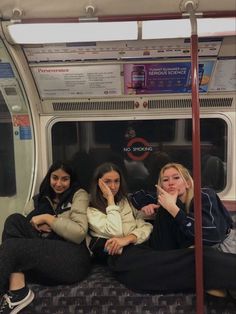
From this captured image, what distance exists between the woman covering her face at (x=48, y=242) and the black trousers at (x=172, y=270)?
36cm

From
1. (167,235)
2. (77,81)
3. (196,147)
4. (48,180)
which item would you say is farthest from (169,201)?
(77,81)

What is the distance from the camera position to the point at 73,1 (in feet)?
7.66

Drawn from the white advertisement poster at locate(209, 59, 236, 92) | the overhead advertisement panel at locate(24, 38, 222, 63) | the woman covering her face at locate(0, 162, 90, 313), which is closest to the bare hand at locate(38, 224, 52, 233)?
the woman covering her face at locate(0, 162, 90, 313)

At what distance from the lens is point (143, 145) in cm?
382

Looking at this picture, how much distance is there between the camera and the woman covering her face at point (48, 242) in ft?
8.31

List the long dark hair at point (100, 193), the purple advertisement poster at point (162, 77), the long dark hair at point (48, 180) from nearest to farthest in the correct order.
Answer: the long dark hair at point (100, 193) < the long dark hair at point (48, 180) < the purple advertisement poster at point (162, 77)

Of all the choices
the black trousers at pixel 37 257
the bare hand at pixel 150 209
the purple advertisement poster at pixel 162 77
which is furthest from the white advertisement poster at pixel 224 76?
the black trousers at pixel 37 257

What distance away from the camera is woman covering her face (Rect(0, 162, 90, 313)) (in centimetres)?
253

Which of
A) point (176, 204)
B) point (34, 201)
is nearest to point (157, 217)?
point (176, 204)

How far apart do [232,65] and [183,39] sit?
54 centimetres

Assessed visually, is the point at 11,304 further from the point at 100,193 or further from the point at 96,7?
the point at 96,7

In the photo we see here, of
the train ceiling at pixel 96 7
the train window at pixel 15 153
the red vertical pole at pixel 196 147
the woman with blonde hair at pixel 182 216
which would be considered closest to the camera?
the red vertical pole at pixel 196 147

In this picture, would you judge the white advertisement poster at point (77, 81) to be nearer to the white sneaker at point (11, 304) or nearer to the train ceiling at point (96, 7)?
the train ceiling at point (96, 7)

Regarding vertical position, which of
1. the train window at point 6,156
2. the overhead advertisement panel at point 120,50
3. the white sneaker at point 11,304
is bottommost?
the white sneaker at point 11,304
